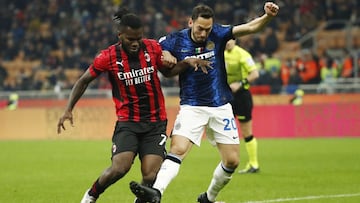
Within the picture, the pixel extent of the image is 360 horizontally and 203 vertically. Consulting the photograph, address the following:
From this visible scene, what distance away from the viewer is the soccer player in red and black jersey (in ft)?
28.6

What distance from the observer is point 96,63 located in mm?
8797

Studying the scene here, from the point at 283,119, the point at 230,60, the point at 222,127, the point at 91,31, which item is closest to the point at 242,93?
the point at 230,60

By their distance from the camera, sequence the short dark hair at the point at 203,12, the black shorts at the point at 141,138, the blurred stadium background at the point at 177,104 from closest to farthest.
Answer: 1. the black shorts at the point at 141,138
2. the short dark hair at the point at 203,12
3. the blurred stadium background at the point at 177,104

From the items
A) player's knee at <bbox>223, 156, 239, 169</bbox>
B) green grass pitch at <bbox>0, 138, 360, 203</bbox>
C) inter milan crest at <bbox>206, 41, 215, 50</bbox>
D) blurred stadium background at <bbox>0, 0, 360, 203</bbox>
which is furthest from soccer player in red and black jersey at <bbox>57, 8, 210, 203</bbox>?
blurred stadium background at <bbox>0, 0, 360, 203</bbox>

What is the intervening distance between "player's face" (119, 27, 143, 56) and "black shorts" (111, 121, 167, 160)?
2.52 feet

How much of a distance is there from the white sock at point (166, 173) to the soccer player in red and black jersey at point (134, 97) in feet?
0.24

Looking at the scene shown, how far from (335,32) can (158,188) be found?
25.4 metres

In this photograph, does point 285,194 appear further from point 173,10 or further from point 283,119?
point 173,10

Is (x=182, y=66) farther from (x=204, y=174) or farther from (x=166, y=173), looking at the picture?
(x=204, y=174)

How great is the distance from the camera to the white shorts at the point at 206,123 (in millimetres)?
9352

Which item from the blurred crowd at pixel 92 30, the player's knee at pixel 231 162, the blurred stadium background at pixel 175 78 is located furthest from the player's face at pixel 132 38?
the blurred crowd at pixel 92 30

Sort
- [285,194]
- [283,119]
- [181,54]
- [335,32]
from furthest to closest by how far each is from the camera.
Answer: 1. [335,32]
2. [283,119]
3. [285,194]
4. [181,54]

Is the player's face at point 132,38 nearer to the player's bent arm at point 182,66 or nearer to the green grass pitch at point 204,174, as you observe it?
the player's bent arm at point 182,66

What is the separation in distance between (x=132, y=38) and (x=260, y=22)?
1.38 metres
